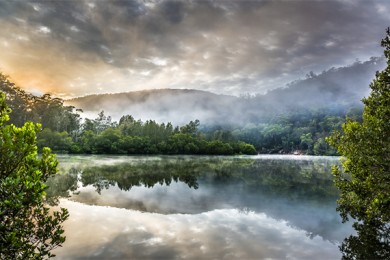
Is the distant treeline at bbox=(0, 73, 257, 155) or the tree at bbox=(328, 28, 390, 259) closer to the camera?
the tree at bbox=(328, 28, 390, 259)

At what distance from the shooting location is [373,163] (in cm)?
1372

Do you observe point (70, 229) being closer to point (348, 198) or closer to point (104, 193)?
point (104, 193)

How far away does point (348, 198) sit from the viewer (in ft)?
59.4

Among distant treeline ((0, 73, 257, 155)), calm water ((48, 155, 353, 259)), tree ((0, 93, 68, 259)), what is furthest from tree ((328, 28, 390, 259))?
distant treeline ((0, 73, 257, 155))

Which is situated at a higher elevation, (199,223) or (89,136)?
(89,136)

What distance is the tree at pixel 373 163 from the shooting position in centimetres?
1296

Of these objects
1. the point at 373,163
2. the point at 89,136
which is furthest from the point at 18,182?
the point at 89,136

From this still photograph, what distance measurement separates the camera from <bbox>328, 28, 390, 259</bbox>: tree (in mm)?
12965

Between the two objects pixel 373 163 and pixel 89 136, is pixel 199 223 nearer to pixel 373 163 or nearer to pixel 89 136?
pixel 373 163

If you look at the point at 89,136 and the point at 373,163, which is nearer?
the point at 373,163

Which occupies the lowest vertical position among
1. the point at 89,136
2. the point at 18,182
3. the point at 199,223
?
the point at 199,223

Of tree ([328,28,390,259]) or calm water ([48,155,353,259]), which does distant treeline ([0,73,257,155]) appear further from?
tree ([328,28,390,259])

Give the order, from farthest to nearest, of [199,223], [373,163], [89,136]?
[89,136], [199,223], [373,163]

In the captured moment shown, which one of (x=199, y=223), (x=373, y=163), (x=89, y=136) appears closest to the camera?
(x=373, y=163)
